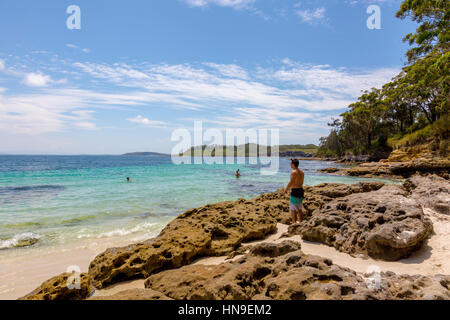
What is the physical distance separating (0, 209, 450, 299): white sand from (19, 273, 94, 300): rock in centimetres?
30

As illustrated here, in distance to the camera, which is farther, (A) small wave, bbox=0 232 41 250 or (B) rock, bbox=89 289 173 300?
(A) small wave, bbox=0 232 41 250

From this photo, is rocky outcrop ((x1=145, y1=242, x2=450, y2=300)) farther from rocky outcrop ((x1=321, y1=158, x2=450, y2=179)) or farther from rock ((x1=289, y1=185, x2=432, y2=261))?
rocky outcrop ((x1=321, y1=158, x2=450, y2=179))

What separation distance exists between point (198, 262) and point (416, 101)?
46233 mm

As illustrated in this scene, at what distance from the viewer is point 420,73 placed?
90.4 ft

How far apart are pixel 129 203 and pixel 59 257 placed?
7.91 m

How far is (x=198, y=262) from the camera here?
564 cm

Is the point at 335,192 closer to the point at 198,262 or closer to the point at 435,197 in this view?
the point at 435,197

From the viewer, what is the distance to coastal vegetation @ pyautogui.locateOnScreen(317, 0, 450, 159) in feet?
61.3

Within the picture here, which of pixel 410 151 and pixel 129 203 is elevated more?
pixel 410 151

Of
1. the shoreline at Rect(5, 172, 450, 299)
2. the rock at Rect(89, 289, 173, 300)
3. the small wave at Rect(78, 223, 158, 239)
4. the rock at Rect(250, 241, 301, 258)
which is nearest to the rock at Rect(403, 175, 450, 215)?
the shoreline at Rect(5, 172, 450, 299)

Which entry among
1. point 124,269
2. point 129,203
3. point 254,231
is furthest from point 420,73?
point 124,269

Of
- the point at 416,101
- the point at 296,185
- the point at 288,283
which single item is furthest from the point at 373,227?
the point at 416,101
